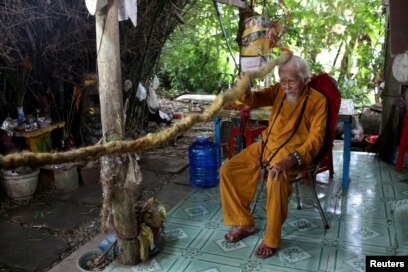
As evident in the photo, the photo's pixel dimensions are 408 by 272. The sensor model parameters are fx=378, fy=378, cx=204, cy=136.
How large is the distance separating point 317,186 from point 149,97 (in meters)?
3.15

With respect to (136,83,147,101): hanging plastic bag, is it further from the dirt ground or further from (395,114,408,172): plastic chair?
(395,114,408,172): plastic chair

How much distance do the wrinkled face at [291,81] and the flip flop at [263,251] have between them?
1.09 meters

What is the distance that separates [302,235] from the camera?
9.42ft

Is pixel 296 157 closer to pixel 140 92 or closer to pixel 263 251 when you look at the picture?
pixel 263 251

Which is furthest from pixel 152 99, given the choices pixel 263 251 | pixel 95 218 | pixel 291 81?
pixel 263 251

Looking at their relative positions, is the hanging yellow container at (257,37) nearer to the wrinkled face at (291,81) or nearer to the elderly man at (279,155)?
the elderly man at (279,155)

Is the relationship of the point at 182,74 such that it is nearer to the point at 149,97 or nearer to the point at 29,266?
the point at 149,97

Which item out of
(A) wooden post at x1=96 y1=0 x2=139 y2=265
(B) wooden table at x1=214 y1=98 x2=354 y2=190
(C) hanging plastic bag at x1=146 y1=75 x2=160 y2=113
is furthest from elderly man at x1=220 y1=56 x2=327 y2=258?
(C) hanging plastic bag at x1=146 y1=75 x2=160 y2=113

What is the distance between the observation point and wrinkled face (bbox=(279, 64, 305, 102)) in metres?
2.72

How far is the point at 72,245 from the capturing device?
9.41ft

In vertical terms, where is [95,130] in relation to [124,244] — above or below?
above

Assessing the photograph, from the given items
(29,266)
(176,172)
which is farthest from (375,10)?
(29,266)

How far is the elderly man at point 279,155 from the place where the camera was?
2.59 metres

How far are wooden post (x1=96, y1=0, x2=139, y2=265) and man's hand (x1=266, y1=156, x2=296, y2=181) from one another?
943mm
